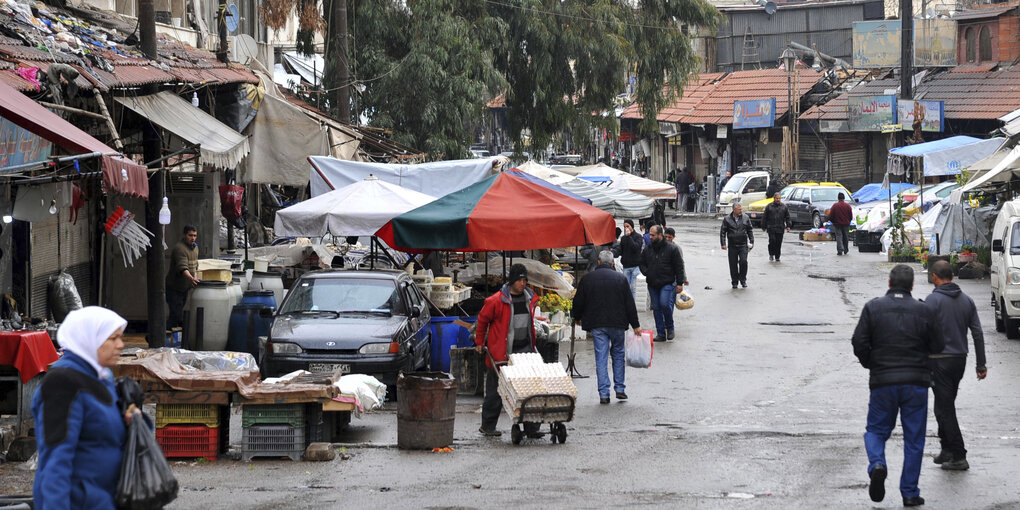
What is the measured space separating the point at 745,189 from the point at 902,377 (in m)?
40.1

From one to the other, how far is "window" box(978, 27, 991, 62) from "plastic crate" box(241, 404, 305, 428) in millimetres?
41986

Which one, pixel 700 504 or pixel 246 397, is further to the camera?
pixel 246 397

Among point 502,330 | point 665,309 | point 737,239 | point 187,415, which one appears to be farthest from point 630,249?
point 187,415

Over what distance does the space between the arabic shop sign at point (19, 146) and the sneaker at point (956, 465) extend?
7537 mm

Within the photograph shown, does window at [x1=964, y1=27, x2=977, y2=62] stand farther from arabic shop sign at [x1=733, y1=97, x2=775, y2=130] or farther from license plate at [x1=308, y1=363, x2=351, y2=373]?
license plate at [x1=308, y1=363, x2=351, y2=373]

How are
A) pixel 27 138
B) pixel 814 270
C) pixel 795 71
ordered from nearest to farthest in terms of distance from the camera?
1. pixel 27 138
2. pixel 814 270
3. pixel 795 71

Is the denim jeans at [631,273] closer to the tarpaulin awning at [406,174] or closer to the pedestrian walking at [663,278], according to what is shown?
the pedestrian walking at [663,278]

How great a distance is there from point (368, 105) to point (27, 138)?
2122 centimetres

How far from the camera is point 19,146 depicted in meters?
9.55

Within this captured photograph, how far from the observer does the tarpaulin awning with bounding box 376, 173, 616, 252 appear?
51.1ft

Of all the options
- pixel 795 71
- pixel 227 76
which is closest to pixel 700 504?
pixel 227 76

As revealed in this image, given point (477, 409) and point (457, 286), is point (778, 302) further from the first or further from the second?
point (477, 409)

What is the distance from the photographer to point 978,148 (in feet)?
117

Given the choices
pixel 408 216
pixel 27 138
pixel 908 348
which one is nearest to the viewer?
pixel 908 348
